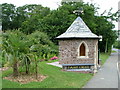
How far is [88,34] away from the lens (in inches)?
575

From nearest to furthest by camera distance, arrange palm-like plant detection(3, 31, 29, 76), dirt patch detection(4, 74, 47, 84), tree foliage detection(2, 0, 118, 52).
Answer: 1. dirt patch detection(4, 74, 47, 84)
2. palm-like plant detection(3, 31, 29, 76)
3. tree foliage detection(2, 0, 118, 52)

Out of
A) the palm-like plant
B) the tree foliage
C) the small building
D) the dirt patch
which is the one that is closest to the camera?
the dirt patch

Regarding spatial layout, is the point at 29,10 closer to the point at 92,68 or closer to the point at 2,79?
the point at 92,68

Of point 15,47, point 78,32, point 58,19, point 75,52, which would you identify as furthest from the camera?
point 58,19

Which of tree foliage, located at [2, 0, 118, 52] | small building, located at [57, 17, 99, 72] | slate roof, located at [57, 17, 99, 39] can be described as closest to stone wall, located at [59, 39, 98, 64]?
small building, located at [57, 17, 99, 72]

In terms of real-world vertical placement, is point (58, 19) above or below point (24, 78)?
above

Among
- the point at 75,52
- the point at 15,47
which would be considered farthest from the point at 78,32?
the point at 15,47

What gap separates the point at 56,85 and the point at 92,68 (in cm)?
626

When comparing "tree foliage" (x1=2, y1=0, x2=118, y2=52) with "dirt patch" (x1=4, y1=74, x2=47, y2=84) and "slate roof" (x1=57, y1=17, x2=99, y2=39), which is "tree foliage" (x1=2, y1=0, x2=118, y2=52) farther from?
"dirt patch" (x1=4, y1=74, x2=47, y2=84)

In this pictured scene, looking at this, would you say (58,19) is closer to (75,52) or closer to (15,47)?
(75,52)

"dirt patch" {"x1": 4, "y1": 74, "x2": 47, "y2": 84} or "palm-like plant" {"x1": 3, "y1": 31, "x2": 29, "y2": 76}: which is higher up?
"palm-like plant" {"x1": 3, "y1": 31, "x2": 29, "y2": 76}

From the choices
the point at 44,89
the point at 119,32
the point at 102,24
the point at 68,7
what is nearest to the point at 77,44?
the point at 44,89

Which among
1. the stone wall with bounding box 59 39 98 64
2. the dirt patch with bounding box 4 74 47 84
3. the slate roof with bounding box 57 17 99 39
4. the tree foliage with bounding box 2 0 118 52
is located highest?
the tree foliage with bounding box 2 0 118 52

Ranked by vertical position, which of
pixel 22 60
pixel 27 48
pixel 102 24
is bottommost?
pixel 22 60
